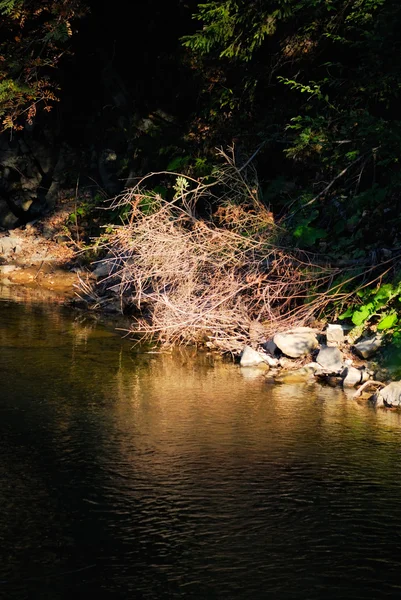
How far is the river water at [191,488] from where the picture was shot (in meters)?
6.33

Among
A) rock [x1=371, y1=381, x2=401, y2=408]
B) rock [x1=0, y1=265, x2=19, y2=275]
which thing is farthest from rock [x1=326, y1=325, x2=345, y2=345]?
rock [x1=0, y1=265, x2=19, y2=275]

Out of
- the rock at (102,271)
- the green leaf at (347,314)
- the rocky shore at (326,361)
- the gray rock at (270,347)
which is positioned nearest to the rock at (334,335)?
the rocky shore at (326,361)

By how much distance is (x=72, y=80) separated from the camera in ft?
85.3

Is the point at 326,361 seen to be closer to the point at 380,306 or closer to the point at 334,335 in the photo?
the point at 334,335

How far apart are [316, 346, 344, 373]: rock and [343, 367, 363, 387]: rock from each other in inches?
10.8

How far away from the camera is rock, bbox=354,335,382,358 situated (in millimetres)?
12430

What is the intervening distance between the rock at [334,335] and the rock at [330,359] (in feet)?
1.76

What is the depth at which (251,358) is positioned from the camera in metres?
13.2

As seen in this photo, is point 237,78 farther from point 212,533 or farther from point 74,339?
point 212,533

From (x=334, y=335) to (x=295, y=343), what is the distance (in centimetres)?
58

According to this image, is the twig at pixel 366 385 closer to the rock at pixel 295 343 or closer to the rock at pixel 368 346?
the rock at pixel 368 346

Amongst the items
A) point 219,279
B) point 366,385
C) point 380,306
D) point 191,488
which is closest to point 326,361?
point 366,385

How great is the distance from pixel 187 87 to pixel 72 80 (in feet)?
17.5

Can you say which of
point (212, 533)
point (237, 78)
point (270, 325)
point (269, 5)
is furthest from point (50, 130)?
point (212, 533)
